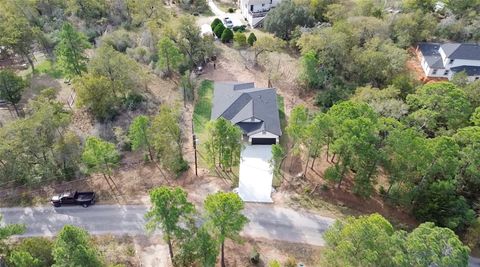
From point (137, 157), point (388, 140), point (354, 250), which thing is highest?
point (388, 140)

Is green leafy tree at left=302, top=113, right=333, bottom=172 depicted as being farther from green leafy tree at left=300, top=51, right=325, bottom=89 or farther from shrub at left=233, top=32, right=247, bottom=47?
shrub at left=233, top=32, right=247, bottom=47

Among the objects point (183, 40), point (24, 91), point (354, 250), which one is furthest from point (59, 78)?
point (354, 250)

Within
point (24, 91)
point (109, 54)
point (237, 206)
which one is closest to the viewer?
point (237, 206)

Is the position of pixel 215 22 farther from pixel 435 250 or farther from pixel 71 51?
pixel 435 250

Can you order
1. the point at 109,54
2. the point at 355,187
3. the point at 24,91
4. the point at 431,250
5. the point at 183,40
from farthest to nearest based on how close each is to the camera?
the point at 183,40 → the point at 24,91 → the point at 109,54 → the point at 355,187 → the point at 431,250

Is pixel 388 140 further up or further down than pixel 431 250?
further up

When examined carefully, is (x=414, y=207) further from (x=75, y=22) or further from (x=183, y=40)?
(x=75, y=22)

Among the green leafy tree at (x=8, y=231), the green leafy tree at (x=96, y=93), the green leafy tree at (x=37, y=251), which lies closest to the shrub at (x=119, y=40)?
the green leafy tree at (x=96, y=93)
